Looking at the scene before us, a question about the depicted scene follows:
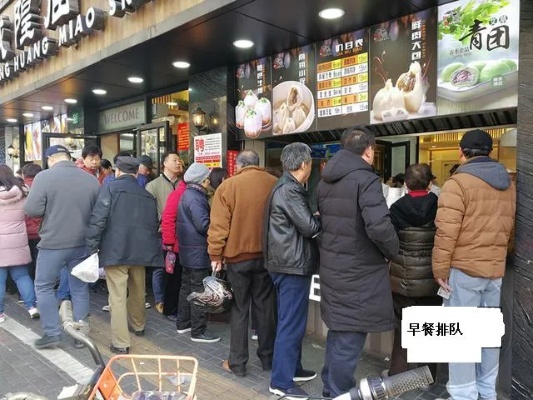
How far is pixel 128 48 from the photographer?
219 inches

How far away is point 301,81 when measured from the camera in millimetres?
5777

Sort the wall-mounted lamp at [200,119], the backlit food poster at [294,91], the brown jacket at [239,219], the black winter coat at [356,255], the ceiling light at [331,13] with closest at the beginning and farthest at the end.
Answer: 1. the black winter coat at [356,255]
2. the brown jacket at [239,219]
3. the ceiling light at [331,13]
4. the backlit food poster at [294,91]
5. the wall-mounted lamp at [200,119]

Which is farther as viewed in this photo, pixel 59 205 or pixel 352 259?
pixel 59 205

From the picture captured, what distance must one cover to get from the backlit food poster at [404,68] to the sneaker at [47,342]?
4.27 metres

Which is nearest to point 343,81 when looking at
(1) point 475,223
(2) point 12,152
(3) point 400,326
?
(1) point 475,223

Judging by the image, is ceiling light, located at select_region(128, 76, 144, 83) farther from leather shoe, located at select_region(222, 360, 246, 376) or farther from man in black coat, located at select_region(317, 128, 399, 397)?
man in black coat, located at select_region(317, 128, 399, 397)

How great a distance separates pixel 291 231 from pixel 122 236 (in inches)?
75.4

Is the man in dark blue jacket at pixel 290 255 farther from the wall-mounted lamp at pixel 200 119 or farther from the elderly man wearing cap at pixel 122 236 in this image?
the wall-mounted lamp at pixel 200 119

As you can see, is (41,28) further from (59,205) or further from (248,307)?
(248,307)

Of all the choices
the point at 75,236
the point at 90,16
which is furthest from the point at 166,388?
the point at 90,16

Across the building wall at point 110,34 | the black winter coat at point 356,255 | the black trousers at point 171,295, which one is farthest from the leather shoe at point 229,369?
the building wall at point 110,34

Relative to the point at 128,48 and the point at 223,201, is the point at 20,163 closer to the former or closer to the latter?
the point at 128,48

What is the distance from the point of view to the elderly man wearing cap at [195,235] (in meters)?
4.54

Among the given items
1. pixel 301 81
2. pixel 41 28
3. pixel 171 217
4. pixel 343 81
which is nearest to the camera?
pixel 171 217
